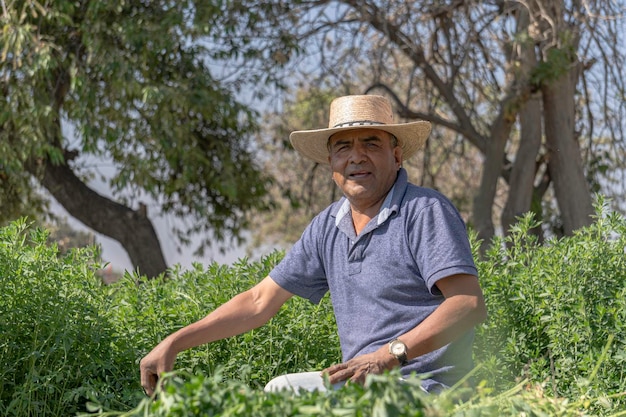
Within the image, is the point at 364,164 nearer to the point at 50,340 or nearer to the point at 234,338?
the point at 234,338

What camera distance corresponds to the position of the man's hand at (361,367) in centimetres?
272

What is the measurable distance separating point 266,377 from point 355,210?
47.5 inches

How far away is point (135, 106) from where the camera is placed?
10.4 meters

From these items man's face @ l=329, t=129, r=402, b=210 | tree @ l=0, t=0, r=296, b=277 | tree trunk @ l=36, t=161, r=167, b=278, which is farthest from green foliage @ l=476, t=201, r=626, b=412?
tree trunk @ l=36, t=161, r=167, b=278

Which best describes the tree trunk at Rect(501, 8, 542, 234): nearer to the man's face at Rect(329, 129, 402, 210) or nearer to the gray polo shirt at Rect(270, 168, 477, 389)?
the man's face at Rect(329, 129, 402, 210)

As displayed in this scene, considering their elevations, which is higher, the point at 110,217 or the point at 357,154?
the point at 110,217

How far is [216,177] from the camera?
35.7 ft

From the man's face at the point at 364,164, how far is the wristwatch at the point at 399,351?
68 cm

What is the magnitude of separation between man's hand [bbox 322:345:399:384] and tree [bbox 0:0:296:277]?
22.9ft

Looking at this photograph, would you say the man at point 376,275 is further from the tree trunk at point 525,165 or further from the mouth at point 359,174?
the tree trunk at point 525,165

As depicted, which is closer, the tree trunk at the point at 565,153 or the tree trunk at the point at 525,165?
the tree trunk at the point at 565,153

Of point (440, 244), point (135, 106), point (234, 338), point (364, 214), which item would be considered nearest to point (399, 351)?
point (440, 244)

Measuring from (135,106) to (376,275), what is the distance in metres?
7.61

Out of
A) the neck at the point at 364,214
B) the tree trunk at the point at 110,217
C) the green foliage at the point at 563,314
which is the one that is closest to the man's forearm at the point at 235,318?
the neck at the point at 364,214
